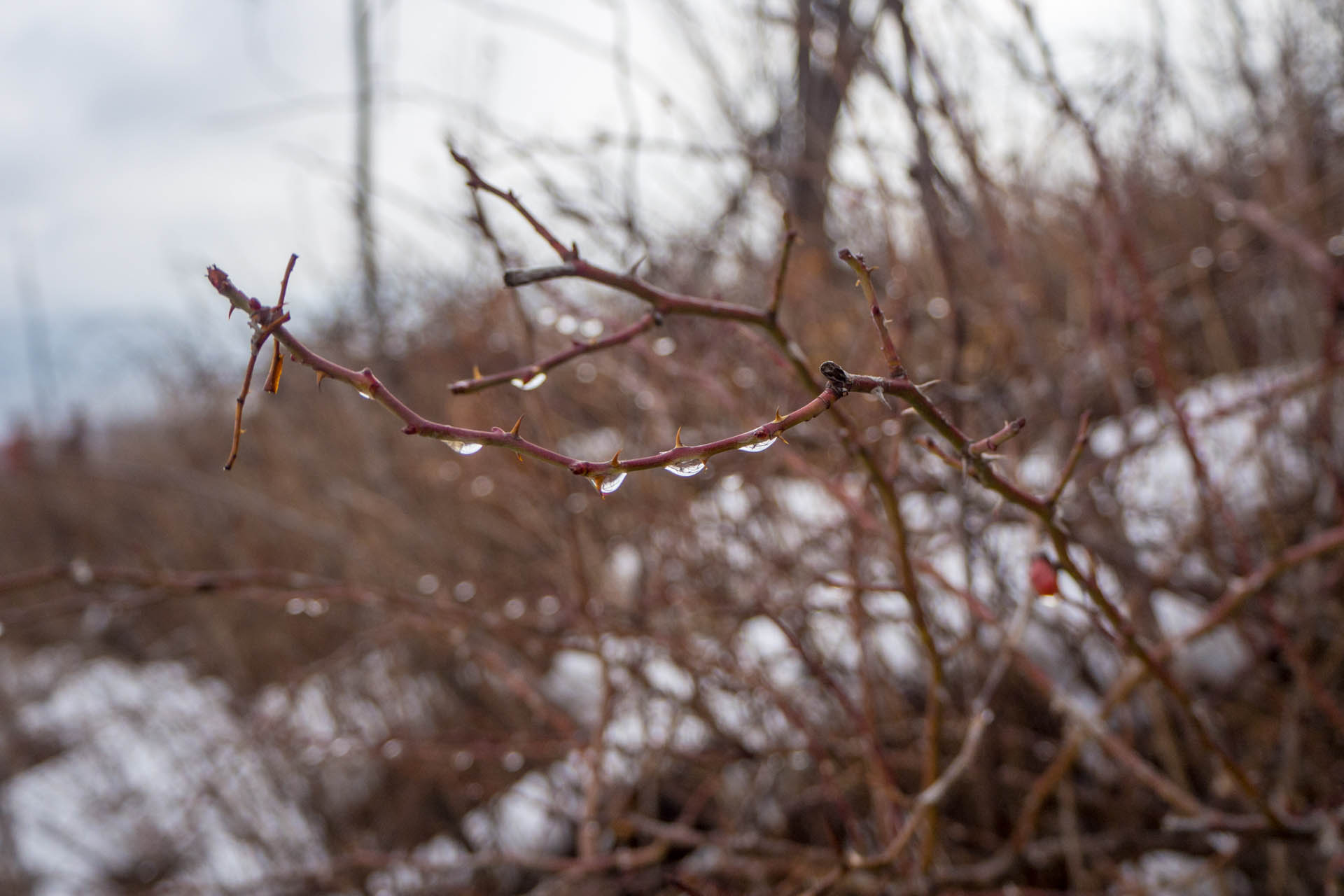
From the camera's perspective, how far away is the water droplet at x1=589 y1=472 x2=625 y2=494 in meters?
0.54

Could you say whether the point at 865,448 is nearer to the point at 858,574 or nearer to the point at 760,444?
the point at 760,444

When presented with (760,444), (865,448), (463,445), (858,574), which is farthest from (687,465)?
(858,574)

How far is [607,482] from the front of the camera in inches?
22.0

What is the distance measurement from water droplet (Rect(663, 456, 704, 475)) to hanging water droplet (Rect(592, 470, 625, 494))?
0.11 ft

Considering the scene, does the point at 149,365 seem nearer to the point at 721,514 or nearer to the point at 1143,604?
the point at 721,514

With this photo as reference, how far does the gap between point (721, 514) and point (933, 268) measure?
1250mm

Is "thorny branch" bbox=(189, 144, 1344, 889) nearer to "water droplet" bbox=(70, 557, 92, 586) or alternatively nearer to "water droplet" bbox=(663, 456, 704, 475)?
"water droplet" bbox=(663, 456, 704, 475)

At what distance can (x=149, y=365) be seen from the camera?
6.57m

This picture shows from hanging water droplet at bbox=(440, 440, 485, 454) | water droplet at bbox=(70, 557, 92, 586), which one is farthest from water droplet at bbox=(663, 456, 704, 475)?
water droplet at bbox=(70, 557, 92, 586)

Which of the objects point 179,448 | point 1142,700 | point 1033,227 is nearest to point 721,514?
point 1142,700

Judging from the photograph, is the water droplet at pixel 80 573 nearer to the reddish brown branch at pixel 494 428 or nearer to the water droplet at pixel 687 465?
the reddish brown branch at pixel 494 428

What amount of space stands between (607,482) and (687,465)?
0.06 m

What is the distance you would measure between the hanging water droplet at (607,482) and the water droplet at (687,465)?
0.03 meters

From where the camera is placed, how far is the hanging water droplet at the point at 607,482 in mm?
539
